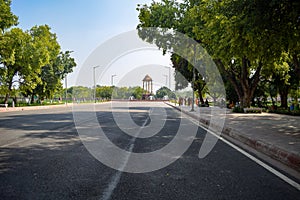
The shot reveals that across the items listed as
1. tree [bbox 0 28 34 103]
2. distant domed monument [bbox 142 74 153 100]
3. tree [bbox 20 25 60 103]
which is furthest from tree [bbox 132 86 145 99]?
tree [bbox 0 28 34 103]

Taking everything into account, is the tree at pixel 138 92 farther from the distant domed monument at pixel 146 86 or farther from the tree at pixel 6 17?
the tree at pixel 6 17

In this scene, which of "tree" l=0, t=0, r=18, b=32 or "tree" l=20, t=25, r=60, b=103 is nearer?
"tree" l=0, t=0, r=18, b=32

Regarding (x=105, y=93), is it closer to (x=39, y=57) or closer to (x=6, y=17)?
(x=39, y=57)

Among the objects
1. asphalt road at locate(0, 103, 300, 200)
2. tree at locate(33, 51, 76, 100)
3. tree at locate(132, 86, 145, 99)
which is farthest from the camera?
tree at locate(132, 86, 145, 99)

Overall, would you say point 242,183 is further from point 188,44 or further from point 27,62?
point 27,62

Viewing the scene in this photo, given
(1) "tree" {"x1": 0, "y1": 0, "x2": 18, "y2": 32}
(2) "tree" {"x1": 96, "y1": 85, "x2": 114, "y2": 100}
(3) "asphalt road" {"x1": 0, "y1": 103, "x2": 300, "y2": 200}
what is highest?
(1) "tree" {"x1": 0, "y1": 0, "x2": 18, "y2": 32}

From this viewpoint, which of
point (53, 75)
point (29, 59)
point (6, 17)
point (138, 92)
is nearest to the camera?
point (6, 17)

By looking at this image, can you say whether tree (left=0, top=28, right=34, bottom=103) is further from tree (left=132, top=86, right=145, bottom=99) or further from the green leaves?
tree (left=132, top=86, right=145, bottom=99)

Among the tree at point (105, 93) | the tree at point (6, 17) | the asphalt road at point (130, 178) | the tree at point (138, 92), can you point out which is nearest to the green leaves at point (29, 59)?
the tree at point (6, 17)

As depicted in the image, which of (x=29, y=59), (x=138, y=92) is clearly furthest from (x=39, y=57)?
(x=138, y=92)

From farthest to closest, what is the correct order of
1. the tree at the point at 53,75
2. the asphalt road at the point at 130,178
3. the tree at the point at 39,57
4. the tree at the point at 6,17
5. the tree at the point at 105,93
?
the tree at the point at 105,93
the tree at the point at 53,75
the tree at the point at 39,57
the tree at the point at 6,17
the asphalt road at the point at 130,178

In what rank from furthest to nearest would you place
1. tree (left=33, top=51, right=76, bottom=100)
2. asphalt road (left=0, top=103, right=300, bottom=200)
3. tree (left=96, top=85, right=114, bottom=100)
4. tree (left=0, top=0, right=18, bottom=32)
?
1. tree (left=96, top=85, right=114, bottom=100)
2. tree (left=33, top=51, right=76, bottom=100)
3. tree (left=0, top=0, right=18, bottom=32)
4. asphalt road (left=0, top=103, right=300, bottom=200)

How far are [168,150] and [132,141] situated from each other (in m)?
1.71

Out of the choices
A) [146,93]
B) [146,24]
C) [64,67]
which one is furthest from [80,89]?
[146,24]
